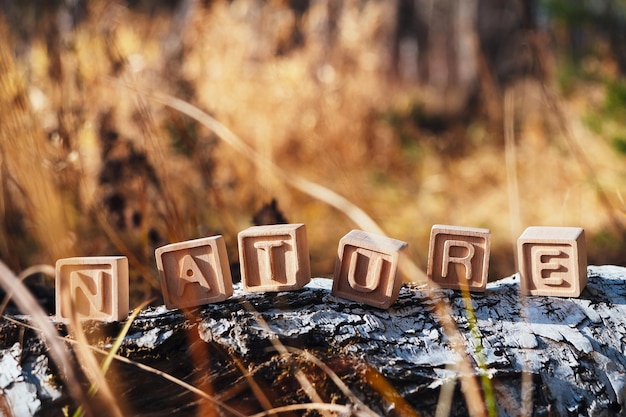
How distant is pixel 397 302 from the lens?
38.2 inches

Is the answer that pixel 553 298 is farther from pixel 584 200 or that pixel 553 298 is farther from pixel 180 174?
pixel 584 200

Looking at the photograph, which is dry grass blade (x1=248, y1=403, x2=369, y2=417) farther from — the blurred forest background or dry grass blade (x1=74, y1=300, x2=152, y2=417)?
the blurred forest background

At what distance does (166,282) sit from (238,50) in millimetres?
1691

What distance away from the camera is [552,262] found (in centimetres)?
97

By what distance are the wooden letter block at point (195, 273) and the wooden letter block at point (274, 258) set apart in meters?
0.03

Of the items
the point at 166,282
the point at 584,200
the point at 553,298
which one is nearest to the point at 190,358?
the point at 166,282

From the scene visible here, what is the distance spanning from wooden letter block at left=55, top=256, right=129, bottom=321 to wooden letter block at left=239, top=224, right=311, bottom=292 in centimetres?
16

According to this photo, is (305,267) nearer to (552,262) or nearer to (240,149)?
(240,149)

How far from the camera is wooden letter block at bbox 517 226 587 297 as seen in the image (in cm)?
97

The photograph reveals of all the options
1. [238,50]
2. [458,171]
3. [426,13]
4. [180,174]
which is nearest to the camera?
[180,174]

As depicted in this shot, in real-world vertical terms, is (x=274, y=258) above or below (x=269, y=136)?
below

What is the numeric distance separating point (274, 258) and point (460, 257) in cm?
26

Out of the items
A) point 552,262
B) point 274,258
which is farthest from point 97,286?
point 552,262

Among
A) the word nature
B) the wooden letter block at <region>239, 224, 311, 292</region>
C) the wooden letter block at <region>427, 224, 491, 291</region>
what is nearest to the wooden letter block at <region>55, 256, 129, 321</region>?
the word nature
